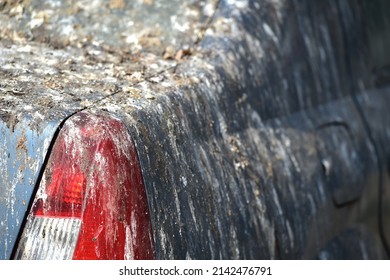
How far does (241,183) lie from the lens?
279 centimetres

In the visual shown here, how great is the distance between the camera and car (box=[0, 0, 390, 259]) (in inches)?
86.7

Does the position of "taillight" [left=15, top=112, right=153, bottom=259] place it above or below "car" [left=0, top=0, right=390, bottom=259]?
below

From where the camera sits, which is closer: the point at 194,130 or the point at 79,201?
the point at 79,201

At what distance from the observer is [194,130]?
Result: 8.64 ft

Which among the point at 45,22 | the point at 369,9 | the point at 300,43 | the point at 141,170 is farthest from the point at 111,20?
the point at 369,9

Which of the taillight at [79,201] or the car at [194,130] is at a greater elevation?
the car at [194,130]

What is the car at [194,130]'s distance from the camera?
2201 millimetres

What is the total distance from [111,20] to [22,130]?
1.01 metres

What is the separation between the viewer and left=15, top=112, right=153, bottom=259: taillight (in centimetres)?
219

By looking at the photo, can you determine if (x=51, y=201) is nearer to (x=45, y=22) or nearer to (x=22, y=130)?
(x=22, y=130)

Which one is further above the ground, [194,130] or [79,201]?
[194,130]

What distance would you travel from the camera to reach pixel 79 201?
2.19 meters

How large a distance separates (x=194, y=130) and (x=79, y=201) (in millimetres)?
552

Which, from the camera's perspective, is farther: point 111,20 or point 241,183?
point 111,20
